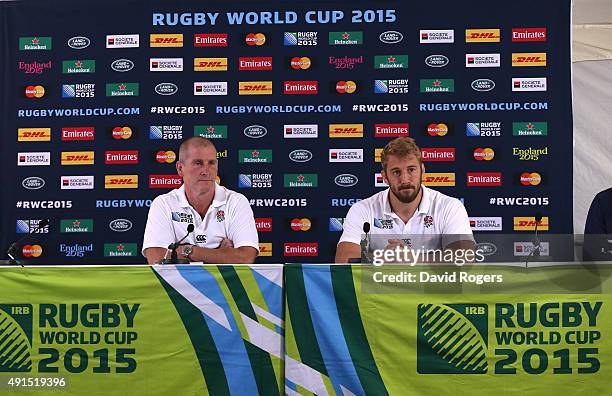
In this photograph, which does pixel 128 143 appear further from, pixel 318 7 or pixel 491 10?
pixel 491 10

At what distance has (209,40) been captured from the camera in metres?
5.99

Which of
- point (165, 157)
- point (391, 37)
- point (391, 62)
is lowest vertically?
point (165, 157)

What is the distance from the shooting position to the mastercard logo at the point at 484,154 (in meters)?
5.77

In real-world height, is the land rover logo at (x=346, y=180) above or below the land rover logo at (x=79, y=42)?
below

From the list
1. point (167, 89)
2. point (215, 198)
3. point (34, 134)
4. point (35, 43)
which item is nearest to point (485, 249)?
point (215, 198)

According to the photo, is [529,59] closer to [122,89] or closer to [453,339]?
[122,89]

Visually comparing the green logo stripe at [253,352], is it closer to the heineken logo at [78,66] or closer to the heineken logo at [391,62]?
the heineken logo at [391,62]

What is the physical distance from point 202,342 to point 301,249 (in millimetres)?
2565

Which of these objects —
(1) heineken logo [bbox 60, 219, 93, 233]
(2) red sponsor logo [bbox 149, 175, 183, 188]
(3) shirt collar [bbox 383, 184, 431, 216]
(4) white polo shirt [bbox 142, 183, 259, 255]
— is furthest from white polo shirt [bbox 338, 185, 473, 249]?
(1) heineken logo [bbox 60, 219, 93, 233]

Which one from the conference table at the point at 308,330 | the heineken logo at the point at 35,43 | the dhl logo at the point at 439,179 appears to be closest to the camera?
the conference table at the point at 308,330

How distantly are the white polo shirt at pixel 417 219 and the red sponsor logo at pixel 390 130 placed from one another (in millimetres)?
1394

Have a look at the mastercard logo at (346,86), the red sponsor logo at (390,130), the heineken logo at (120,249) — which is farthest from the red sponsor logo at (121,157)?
the red sponsor logo at (390,130)

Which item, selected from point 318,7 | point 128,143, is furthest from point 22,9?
point 318,7

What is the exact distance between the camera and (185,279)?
3371 mm
